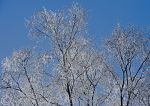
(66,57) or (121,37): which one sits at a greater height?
(121,37)

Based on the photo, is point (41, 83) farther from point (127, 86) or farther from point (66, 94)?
point (127, 86)

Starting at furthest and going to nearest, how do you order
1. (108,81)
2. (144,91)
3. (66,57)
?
1. (144,91)
2. (108,81)
3. (66,57)

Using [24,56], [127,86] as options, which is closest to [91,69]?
[127,86]

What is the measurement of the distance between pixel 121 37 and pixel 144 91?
4.18 meters

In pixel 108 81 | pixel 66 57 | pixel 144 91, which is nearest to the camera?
pixel 66 57

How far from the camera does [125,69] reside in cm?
2439

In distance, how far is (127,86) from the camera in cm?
2384

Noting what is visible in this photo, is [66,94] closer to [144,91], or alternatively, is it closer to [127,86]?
[127,86]

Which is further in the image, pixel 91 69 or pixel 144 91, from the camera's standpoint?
pixel 144 91

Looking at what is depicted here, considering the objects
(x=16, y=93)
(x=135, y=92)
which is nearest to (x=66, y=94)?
(x=16, y=93)

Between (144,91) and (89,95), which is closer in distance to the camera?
(89,95)

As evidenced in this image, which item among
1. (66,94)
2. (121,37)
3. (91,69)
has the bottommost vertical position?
(66,94)

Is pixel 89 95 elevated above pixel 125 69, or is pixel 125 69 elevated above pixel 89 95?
pixel 125 69

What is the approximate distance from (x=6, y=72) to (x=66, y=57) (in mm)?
3531
